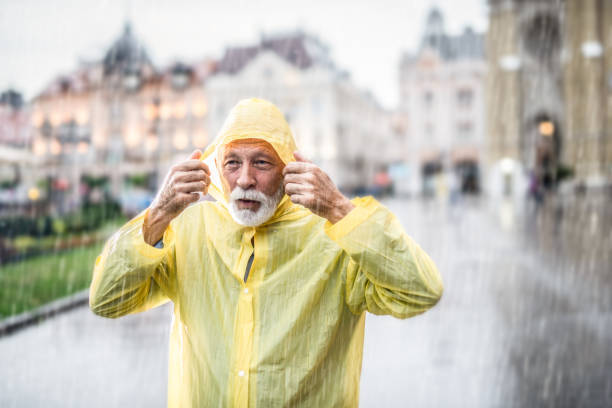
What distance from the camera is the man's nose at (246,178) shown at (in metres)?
2.07

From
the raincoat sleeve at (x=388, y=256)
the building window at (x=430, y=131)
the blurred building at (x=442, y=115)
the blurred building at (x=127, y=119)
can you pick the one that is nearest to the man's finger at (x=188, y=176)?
the raincoat sleeve at (x=388, y=256)

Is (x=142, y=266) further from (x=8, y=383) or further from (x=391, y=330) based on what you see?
(x=391, y=330)

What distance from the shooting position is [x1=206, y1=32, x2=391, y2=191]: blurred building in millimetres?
53000

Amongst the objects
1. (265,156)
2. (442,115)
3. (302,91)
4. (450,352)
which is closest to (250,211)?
(265,156)

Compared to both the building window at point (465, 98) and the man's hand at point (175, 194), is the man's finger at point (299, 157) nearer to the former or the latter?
the man's hand at point (175, 194)

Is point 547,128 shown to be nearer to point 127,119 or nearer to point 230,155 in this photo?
point 127,119

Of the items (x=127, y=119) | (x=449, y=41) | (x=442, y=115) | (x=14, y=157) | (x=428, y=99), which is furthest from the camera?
(x=449, y=41)

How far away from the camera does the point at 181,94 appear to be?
5775cm

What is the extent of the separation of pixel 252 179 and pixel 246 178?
25 millimetres

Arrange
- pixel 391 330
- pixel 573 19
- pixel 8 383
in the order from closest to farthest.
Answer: pixel 8 383
pixel 391 330
pixel 573 19

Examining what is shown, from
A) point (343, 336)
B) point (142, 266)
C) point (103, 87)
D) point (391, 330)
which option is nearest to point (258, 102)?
point (142, 266)

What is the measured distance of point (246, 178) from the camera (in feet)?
6.82

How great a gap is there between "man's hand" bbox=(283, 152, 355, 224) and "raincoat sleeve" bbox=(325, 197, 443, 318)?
4 cm

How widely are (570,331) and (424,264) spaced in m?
5.49
